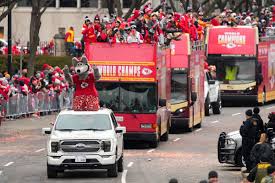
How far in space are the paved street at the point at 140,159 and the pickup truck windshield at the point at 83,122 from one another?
1.14 m

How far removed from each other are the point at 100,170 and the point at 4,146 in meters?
7.23

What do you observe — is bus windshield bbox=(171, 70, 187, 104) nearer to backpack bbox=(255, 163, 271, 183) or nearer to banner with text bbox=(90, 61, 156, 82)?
banner with text bbox=(90, 61, 156, 82)

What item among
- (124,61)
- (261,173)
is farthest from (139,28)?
(261,173)

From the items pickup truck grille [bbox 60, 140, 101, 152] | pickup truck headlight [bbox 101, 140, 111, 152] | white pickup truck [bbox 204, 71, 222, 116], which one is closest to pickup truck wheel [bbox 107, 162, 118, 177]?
pickup truck headlight [bbox 101, 140, 111, 152]

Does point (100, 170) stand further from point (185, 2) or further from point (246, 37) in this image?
point (185, 2)

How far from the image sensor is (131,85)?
3575 centimetres

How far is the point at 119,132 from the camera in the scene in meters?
28.9

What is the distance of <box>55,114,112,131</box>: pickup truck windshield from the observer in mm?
28719

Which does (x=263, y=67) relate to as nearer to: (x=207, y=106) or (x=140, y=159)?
(x=207, y=106)

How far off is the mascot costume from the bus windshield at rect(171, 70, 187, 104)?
9.05 metres

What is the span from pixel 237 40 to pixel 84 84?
2353 cm

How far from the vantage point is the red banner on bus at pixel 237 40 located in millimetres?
54969

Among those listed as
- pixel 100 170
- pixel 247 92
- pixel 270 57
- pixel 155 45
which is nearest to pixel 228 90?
pixel 247 92

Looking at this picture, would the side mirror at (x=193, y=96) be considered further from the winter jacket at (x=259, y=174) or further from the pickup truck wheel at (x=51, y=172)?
the winter jacket at (x=259, y=174)
